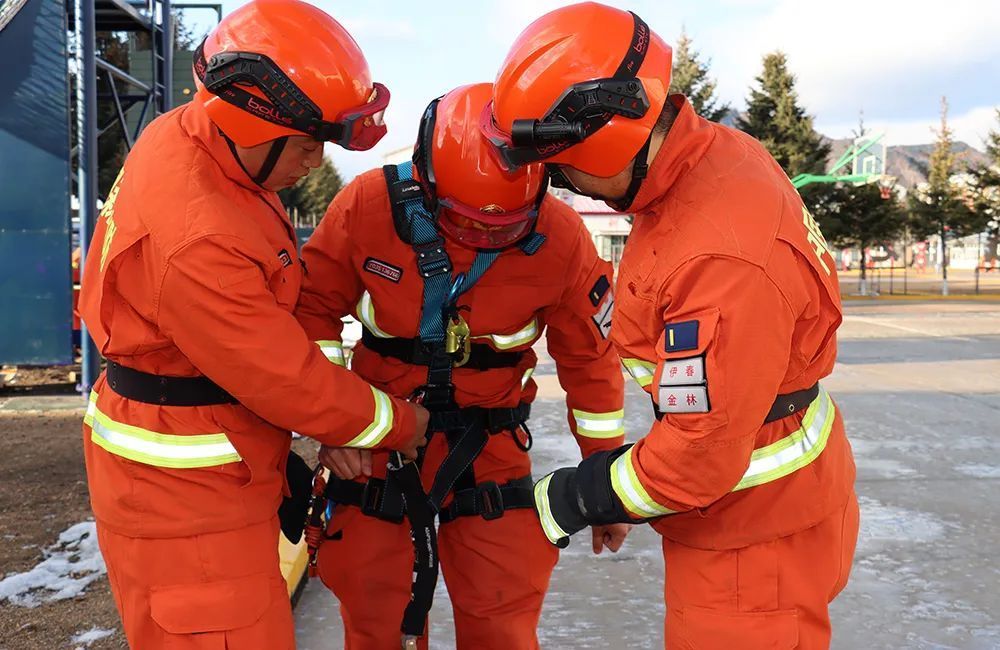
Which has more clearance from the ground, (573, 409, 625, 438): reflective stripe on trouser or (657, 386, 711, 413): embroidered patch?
(657, 386, 711, 413): embroidered patch

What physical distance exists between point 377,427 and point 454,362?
0.42 m

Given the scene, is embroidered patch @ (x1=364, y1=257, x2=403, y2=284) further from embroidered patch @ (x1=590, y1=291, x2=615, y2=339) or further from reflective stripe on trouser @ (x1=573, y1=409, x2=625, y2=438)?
reflective stripe on trouser @ (x1=573, y1=409, x2=625, y2=438)

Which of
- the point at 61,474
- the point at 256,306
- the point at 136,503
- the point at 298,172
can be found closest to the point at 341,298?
the point at 298,172

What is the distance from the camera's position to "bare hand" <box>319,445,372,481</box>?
245 centimetres

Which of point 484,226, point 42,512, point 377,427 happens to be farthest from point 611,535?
point 42,512

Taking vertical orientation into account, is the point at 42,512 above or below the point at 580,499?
below

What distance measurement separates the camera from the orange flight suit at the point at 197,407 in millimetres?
1860

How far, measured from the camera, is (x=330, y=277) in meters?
2.55

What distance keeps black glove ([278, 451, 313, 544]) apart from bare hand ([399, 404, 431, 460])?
0.36m

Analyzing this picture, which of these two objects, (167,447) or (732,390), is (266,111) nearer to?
(167,447)

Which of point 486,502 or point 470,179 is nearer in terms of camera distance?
point 470,179

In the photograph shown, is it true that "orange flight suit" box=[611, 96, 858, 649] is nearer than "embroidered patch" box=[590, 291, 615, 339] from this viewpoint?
Yes

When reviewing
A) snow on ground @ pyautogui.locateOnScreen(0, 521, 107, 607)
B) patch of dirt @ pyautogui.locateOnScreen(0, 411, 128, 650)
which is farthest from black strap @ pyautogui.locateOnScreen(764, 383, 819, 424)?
snow on ground @ pyautogui.locateOnScreen(0, 521, 107, 607)

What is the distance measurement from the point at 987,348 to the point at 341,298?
10549 millimetres
